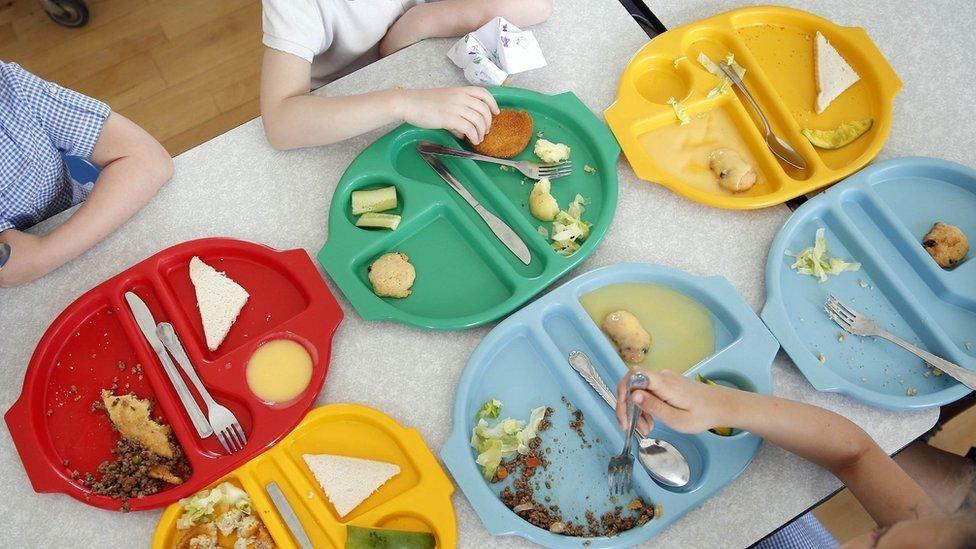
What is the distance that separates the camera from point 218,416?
0.95 m

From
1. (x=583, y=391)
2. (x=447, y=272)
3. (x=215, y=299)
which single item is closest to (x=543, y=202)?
(x=447, y=272)

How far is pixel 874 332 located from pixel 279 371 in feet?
2.76

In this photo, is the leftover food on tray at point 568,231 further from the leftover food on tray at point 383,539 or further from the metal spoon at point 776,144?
the leftover food on tray at point 383,539

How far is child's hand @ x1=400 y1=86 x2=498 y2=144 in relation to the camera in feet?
3.62

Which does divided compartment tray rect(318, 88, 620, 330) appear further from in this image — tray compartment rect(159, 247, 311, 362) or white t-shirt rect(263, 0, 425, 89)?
white t-shirt rect(263, 0, 425, 89)

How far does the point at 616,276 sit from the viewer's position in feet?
3.47

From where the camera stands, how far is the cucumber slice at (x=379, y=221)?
3.51 ft

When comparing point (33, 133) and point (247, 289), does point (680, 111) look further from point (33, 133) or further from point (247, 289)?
point (33, 133)

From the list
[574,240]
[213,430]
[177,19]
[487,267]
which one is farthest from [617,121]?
[177,19]

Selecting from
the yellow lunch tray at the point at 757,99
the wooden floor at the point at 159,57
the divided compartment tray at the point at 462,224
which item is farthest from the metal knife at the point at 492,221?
the wooden floor at the point at 159,57

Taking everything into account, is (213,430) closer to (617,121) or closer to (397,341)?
(397,341)

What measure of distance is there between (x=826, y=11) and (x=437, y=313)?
0.91m

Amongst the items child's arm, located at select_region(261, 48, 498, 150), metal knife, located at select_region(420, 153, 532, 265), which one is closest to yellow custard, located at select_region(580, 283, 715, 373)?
metal knife, located at select_region(420, 153, 532, 265)

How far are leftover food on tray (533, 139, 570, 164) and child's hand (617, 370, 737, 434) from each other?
41cm
